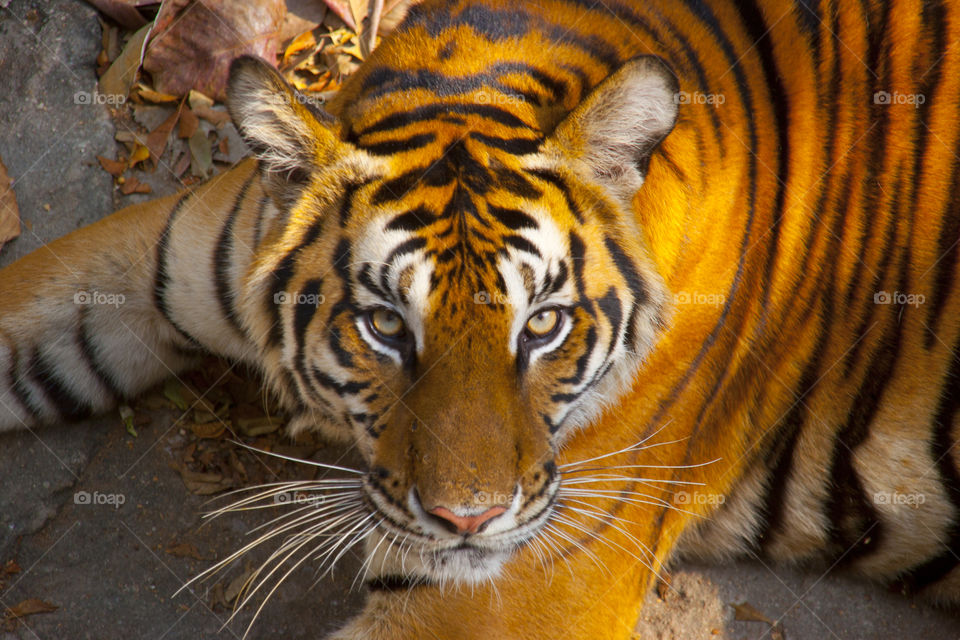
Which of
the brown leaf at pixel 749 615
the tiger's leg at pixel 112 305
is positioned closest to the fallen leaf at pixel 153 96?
the tiger's leg at pixel 112 305

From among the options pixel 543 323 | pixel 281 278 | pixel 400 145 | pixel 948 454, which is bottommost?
pixel 948 454

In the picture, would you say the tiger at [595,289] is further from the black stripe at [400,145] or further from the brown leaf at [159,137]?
the brown leaf at [159,137]

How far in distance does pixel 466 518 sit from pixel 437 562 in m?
0.22

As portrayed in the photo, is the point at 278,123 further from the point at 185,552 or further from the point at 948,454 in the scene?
the point at 948,454

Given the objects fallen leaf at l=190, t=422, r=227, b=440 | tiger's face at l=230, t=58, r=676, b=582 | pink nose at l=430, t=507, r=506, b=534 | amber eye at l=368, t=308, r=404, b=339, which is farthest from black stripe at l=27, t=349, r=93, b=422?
pink nose at l=430, t=507, r=506, b=534

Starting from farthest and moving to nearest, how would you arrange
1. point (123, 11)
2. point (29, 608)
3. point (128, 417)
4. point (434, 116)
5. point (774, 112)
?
point (123, 11) < point (128, 417) < point (29, 608) < point (774, 112) < point (434, 116)

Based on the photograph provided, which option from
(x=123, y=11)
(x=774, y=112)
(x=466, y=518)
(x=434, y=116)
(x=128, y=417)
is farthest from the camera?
(x=123, y=11)

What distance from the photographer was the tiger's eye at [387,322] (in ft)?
4.85

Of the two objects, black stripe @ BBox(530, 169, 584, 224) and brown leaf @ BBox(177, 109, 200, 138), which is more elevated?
brown leaf @ BBox(177, 109, 200, 138)

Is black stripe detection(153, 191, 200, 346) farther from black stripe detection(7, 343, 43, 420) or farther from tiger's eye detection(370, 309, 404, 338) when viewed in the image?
tiger's eye detection(370, 309, 404, 338)

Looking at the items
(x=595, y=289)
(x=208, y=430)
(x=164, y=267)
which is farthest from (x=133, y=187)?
(x=595, y=289)

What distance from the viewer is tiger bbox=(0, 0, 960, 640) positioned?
1.45m

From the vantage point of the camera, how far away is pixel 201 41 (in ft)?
8.67

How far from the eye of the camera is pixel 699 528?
1.98 meters
